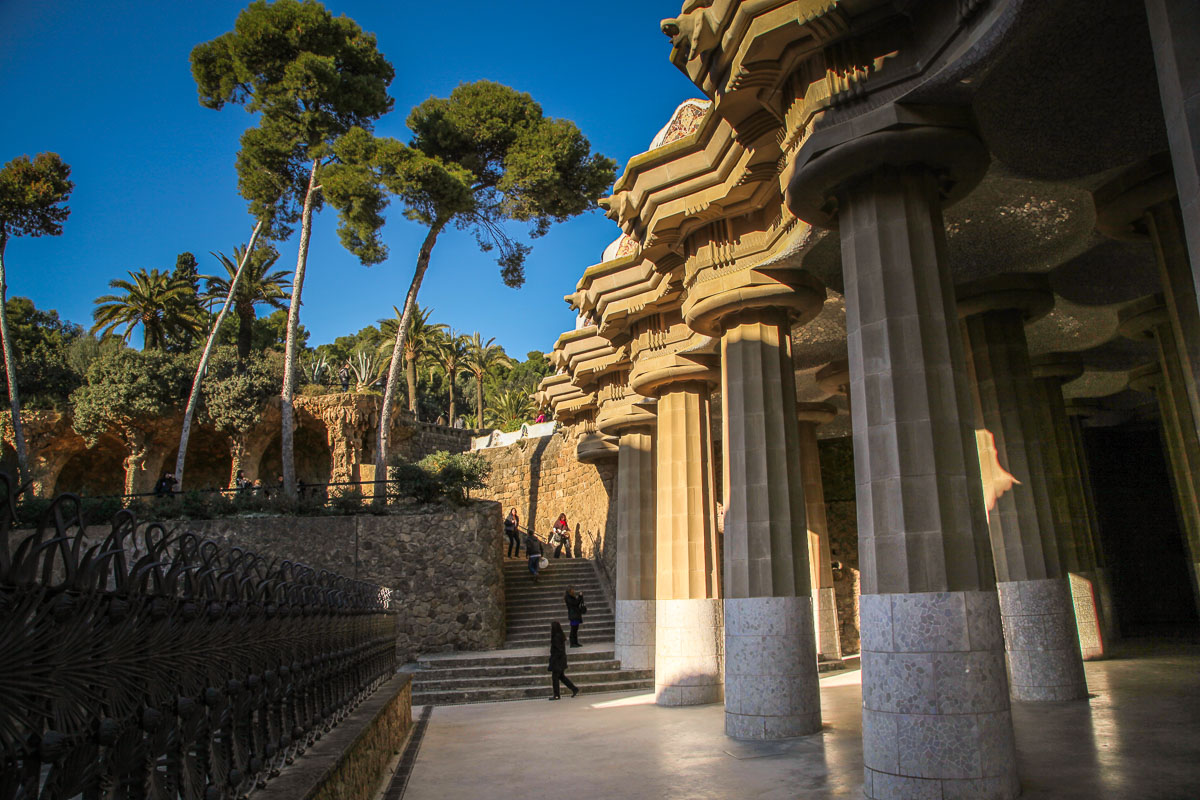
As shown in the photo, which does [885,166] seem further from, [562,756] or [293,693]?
[562,756]

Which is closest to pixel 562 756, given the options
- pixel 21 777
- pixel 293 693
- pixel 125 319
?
pixel 293 693

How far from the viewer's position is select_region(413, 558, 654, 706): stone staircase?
42.0ft

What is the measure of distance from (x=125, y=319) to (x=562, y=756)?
96.3 feet

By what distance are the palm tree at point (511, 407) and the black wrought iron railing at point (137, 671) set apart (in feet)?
134

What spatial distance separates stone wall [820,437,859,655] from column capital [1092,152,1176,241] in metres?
11.6

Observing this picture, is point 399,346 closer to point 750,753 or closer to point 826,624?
point 826,624

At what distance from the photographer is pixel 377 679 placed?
7848 mm

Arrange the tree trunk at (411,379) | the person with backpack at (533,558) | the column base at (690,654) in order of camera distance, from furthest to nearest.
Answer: the tree trunk at (411,379) < the person with backpack at (533,558) < the column base at (690,654)

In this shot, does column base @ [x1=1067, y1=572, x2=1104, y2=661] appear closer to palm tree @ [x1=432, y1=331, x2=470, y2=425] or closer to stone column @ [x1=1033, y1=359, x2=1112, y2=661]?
stone column @ [x1=1033, y1=359, x2=1112, y2=661]

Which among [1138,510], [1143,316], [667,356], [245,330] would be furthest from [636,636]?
[245,330]

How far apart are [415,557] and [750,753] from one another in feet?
36.0

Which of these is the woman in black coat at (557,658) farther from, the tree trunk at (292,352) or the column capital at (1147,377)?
the column capital at (1147,377)

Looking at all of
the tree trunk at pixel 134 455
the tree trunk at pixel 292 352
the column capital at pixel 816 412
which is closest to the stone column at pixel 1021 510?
the column capital at pixel 816 412

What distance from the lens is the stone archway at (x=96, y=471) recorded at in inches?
1182
